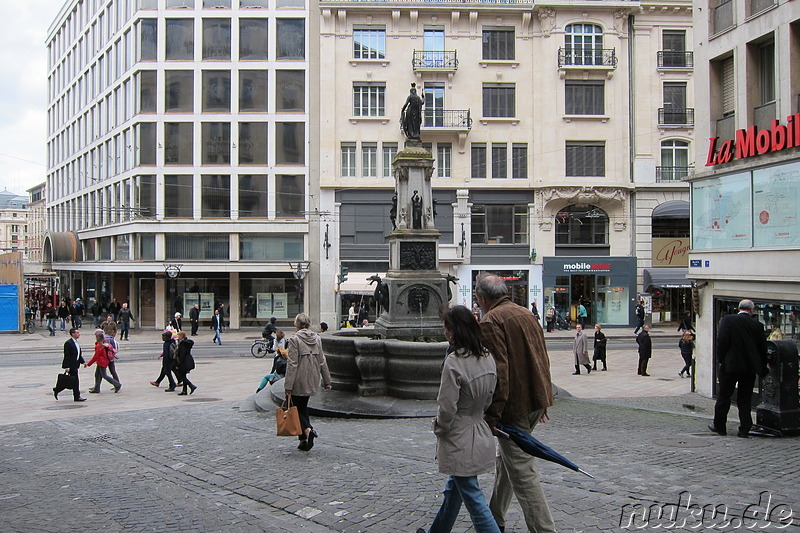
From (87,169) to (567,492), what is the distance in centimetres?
5046

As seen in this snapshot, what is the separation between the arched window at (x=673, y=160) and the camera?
37.5 m

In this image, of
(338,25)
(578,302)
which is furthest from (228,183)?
(578,302)

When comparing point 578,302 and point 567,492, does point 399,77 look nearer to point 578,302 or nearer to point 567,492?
point 578,302

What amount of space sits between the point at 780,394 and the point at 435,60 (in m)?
31.8

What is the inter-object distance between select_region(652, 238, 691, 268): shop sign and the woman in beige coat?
32529 mm

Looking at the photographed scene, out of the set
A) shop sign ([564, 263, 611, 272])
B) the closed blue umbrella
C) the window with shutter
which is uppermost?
the window with shutter

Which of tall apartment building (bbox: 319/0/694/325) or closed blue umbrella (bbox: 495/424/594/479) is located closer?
closed blue umbrella (bbox: 495/424/594/479)

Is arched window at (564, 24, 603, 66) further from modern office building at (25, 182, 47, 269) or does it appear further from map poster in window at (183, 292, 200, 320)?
modern office building at (25, 182, 47, 269)

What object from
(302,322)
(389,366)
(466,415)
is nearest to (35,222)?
(389,366)

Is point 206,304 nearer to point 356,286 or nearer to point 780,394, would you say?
point 356,286

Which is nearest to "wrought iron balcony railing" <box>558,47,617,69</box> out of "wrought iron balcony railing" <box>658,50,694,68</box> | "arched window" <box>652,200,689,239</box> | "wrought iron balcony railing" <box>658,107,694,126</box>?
"wrought iron balcony railing" <box>658,50,694,68</box>

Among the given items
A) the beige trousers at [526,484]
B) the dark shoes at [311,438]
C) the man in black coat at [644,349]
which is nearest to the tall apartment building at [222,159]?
the man in black coat at [644,349]

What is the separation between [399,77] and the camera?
37875mm

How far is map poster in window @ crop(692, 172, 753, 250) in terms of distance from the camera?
13.8 m
